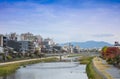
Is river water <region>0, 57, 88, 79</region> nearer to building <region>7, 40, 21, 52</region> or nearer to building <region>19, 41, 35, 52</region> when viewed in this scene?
building <region>7, 40, 21, 52</region>

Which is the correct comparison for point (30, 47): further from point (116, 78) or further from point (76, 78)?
point (116, 78)

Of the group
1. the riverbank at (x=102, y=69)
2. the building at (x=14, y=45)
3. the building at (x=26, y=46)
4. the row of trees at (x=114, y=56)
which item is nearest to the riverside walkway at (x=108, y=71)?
the riverbank at (x=102, y=69)

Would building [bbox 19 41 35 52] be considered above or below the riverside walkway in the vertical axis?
above

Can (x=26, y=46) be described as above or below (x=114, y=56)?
above

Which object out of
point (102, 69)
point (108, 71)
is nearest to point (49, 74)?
point (102, 69)

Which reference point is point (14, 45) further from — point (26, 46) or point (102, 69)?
point (102, 69)

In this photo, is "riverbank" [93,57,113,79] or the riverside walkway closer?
"riverbank" [93,57,113,79]

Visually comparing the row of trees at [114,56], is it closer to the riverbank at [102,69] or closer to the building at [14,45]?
the riverbank at [102,69]

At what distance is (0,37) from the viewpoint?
106m

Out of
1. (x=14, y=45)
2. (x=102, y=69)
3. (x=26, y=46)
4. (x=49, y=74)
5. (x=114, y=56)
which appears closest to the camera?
(x=102, y=69)

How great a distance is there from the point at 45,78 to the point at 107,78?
47.2 ft

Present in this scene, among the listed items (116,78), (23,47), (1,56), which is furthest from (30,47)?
(116,78)

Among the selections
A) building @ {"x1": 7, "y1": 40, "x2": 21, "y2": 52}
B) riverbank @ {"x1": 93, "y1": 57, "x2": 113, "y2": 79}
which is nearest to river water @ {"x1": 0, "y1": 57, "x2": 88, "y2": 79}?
riverbank @ {"x1": 93, "y1": 57, "x2": 113, "y2": 79}

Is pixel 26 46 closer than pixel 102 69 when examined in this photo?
No
